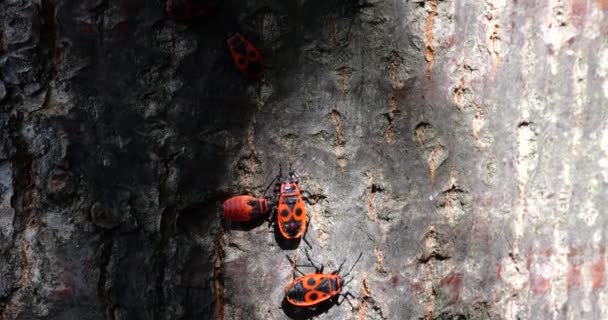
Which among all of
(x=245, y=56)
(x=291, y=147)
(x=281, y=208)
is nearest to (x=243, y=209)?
(x=281, y=208)

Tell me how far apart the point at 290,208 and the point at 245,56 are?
0.43 m

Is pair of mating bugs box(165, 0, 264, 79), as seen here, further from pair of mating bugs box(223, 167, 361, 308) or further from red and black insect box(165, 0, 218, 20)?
pair of mating bugs box(223, 167, 361, 308)

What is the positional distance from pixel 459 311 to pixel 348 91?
2.40 feet

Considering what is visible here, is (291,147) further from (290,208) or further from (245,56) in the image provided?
(245,56)

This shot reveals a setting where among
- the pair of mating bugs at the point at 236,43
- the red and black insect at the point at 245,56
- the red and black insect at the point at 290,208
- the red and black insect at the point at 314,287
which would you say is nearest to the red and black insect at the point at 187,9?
the pair of mating bugs at the point at 236,43

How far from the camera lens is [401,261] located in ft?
5.44

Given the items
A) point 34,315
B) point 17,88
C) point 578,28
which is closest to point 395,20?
point 578,28

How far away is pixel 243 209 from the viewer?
5.16 feet

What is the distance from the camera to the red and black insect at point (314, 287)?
1.60 metres

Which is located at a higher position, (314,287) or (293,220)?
(293,220)

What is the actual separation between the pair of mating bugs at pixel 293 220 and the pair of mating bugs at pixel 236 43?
11.9 inches

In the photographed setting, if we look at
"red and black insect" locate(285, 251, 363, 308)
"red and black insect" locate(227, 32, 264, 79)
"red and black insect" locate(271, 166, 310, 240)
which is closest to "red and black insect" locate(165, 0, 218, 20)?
"red and black insect" locate(227, 32, 264, 79)

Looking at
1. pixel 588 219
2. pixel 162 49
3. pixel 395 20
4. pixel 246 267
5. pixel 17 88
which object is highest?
pixel 395 20

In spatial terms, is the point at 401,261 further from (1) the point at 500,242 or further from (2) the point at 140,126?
(2) the point at 140,126
